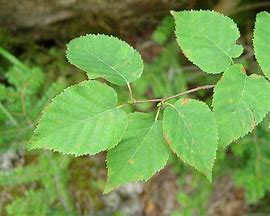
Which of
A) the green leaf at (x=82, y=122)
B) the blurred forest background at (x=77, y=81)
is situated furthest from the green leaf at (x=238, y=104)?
the blurred forest background at (x=77, y=81)

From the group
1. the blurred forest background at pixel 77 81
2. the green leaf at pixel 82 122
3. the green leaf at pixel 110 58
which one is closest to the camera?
the green leaf at pixel 82 122

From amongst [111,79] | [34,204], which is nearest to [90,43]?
[111,79]

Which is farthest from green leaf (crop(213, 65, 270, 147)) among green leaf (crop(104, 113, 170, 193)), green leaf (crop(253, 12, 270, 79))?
green leaf (crop(104, 113, 170, 193))

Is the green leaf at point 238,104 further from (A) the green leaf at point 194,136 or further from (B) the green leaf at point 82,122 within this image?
(B) the green leaf at point 82,122

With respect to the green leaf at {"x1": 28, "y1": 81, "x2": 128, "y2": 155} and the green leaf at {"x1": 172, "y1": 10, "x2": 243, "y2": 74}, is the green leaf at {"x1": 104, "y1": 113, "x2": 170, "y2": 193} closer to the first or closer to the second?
the green leaf at {"x1": 28, "y1": 81, "x2": 128, "y2": 155}

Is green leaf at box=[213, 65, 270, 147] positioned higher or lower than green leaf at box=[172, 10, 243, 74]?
lower

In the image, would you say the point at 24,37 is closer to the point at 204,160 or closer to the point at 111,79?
the point at 111,79
